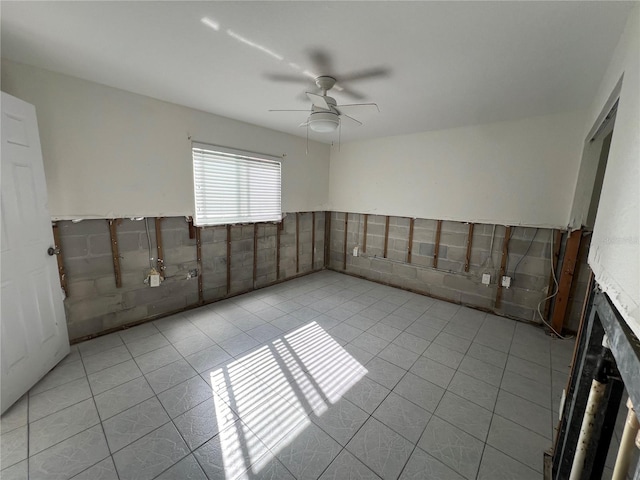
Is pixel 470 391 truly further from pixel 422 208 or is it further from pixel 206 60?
pixel 206 60

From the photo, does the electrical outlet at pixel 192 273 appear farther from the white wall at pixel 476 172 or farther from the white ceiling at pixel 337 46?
the white wall at pixel 476 172

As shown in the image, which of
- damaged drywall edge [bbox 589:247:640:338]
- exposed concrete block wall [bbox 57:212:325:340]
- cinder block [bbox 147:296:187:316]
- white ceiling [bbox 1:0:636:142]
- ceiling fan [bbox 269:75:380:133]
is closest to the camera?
damaged drywall edge [bbox 589:247:640:338]

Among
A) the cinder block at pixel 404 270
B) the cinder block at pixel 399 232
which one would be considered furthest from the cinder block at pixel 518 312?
the cinder block at pixel 399 232

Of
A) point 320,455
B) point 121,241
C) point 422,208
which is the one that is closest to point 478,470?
point 320,455

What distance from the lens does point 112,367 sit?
2.22 meters

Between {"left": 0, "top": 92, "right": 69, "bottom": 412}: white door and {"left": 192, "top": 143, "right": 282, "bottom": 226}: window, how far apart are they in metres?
1.41

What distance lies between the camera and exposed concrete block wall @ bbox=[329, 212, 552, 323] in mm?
3203

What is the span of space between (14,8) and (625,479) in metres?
3.35

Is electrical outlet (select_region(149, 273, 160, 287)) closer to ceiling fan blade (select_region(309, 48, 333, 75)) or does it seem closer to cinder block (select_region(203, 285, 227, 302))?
cinder block (select_region(203, 285, 227, 302))

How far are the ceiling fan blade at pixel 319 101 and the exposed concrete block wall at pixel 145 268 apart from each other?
217 centimetres

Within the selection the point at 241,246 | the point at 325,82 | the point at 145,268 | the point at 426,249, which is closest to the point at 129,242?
the point at 145,268

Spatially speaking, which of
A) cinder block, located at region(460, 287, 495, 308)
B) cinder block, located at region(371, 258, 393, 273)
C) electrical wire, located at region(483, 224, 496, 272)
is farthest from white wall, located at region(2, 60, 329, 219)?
cinder block, located at region(460, 287, 495, 308)

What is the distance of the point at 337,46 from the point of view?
1722 mm

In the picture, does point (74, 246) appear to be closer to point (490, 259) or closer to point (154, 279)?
point (154, 279)
